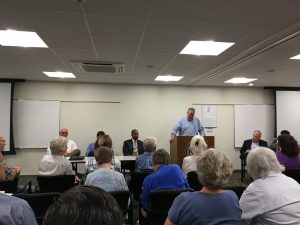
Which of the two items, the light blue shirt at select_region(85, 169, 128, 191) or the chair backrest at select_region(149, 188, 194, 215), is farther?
the light blue shirt at select_region(85, 169, 128, 191)

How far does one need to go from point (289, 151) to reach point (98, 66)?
3.74m

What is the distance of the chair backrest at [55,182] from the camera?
3.20 m

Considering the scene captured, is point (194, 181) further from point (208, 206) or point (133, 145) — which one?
point (133, 145)

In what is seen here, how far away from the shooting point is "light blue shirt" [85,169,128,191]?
2.67m

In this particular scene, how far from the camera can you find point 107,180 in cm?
271

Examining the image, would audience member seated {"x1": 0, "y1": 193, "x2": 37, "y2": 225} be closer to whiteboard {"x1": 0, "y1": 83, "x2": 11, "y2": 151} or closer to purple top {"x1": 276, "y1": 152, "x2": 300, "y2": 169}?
purple top {"x1": 276, "y1": 152, "x2": 300, "y2": 169}

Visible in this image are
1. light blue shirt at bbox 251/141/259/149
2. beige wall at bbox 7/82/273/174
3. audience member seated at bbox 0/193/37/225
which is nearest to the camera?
audience member seated at bbox 0/193/37/225

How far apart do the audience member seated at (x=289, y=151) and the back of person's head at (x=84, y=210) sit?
3.59m

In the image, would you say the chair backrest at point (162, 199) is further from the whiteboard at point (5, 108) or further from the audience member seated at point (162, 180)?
the whiteboard at point (5, 108)

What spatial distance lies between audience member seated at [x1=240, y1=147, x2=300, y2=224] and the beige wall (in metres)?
6.26

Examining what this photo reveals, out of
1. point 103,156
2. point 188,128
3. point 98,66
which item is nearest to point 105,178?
point 103,156

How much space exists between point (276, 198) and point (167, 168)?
4.04 ft

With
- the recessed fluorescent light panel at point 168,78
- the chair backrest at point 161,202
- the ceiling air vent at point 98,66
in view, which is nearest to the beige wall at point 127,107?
the recessed fluorescent light panel at point 168,78

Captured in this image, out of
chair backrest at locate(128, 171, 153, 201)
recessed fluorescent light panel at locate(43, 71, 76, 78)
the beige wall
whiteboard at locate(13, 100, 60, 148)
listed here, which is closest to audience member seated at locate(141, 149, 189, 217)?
chair backrest at locate(128, 171, 153, 201)
